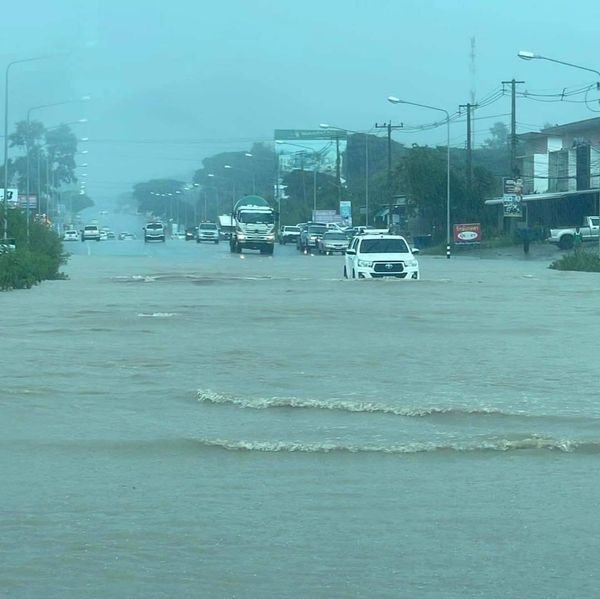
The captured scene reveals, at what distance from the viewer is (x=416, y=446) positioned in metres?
11.2

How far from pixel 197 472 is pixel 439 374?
6783mm

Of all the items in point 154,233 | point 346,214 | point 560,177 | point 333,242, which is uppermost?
point 560,177

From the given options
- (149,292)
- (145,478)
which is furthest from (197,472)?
(149,292)

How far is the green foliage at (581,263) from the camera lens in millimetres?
49406

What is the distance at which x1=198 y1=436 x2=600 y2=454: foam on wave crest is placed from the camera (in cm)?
1104

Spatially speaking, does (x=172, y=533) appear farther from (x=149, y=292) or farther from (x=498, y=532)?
(x=149, y=292)

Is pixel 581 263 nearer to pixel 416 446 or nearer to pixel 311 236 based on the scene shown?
pixel 311 236

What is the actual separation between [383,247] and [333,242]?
3458 centimetres

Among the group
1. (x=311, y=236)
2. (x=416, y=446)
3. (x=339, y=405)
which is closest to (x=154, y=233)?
(x=311, y=236)

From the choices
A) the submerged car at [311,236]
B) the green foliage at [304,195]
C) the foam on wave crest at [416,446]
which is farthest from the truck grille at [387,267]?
the green foliage at [304,195]

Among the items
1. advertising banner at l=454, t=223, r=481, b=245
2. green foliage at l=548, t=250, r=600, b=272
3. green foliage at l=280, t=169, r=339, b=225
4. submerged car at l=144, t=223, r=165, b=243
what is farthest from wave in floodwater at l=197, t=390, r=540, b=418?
green foliage at l=280, t=169, r=339, b=225

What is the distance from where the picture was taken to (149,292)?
3409 centimetres

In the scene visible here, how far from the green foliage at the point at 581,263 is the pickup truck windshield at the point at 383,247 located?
492 inches

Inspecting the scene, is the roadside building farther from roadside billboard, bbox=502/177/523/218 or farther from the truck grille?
the truck grille
